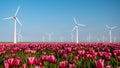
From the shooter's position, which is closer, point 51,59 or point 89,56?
point 51,59

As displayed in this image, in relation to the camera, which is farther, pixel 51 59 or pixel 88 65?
pixel 51 59

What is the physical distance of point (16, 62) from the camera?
5.32m

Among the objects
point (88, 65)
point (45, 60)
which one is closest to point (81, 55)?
point (45, 60)

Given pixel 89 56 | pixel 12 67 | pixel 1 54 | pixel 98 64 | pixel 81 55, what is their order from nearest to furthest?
pixel 98 64, pixel 12 67, pixel 89 56, pixel 81 55, pixel 1 54

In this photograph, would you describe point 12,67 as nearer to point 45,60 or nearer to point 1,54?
point 45,60

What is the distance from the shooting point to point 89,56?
25.2ft

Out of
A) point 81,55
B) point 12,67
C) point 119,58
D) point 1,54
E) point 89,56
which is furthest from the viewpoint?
point 1,54

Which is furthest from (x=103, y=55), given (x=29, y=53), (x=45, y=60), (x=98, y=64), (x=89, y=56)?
(x=98, y=64)

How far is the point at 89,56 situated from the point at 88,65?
2.15 metres

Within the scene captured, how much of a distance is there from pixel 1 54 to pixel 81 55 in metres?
2.92

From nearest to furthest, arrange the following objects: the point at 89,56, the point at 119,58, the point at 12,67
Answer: the point at 12,67 < the point at 119,58 < the point at 89,56

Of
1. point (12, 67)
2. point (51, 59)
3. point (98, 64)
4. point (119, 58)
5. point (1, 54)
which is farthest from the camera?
point (1, 54)

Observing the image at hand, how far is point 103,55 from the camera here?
807 centimetres

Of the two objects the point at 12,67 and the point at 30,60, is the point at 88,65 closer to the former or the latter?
the point at 30,60
